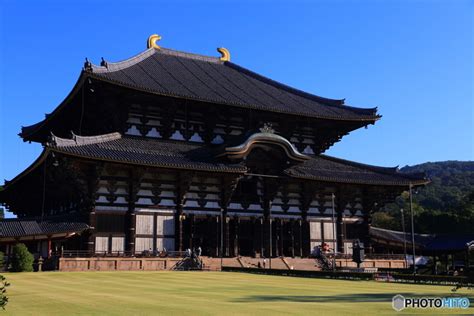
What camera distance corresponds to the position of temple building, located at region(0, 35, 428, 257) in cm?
3462

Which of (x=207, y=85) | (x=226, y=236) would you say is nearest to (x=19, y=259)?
(x=226, y=236)

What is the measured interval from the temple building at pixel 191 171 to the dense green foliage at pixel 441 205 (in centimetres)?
906

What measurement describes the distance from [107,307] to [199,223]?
84.6ft

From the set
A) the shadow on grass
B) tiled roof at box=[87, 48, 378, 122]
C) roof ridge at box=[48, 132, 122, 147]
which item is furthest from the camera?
tiled roof at box=[87, 48, 378, 122]

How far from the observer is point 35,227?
108 feet

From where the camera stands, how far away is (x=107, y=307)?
13.2m

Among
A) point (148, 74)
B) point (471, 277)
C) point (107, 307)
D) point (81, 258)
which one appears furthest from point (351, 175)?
point (107, 307)

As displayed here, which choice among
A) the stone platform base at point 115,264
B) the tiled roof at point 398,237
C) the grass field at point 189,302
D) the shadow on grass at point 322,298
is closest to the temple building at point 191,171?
the stone platform base at point 115,264

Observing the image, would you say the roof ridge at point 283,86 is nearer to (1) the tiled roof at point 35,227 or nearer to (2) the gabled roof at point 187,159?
(2) the gabled roof at point 187,159

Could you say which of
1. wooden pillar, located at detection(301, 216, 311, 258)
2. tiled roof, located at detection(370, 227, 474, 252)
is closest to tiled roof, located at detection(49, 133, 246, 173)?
wooden pillar, located at detection(301, 216, 311, 258)

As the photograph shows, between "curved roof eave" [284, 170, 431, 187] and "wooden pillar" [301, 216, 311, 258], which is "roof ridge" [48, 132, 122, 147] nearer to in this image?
"curved roof eave" [284, 170, 431, 187]

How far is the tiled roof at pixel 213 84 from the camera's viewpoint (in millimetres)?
38522

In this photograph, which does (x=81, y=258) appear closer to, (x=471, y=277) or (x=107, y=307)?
(x=107, y=307)

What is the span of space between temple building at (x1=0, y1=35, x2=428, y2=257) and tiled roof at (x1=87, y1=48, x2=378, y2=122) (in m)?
→ 0.18
